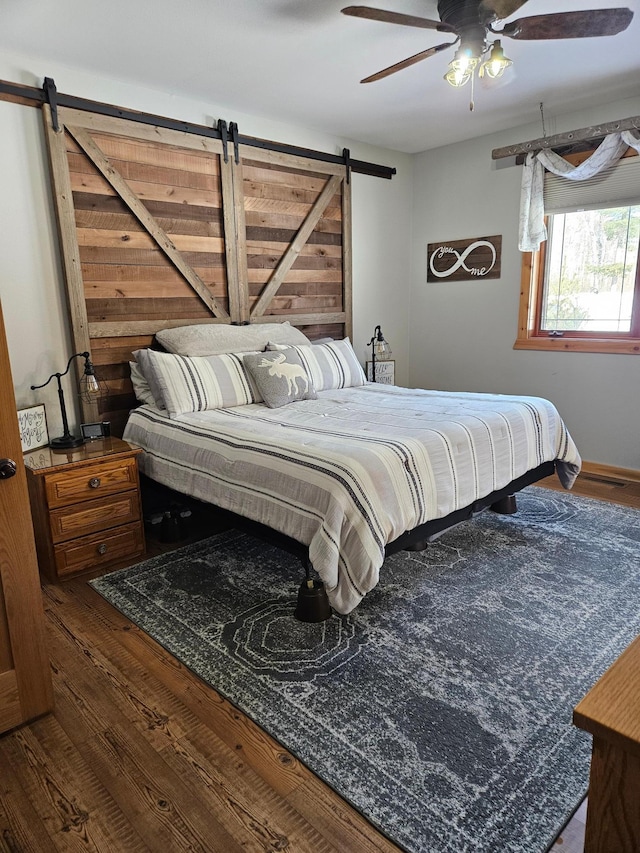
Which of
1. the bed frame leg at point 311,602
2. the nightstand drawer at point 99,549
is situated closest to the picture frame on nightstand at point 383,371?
the nightstand drawer at point 99,549

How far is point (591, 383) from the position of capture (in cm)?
418

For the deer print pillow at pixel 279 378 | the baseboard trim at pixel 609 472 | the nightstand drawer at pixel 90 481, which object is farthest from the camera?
the baseboard trim at pixel 609 472

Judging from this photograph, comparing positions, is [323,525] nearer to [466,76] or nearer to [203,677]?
[203,677]

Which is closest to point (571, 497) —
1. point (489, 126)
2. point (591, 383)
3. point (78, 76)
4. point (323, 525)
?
point (591, 383)

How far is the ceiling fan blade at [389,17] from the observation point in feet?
6.98

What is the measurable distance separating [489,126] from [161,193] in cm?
259

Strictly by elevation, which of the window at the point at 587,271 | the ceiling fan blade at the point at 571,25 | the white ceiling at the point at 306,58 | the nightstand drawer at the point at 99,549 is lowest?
the nightstand drawer at the point at 99,549

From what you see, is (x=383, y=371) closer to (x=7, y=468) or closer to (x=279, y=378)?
(x=279, y=378)

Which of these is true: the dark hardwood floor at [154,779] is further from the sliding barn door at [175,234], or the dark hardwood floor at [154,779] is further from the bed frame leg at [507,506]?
the bed frame leg at [507,506]

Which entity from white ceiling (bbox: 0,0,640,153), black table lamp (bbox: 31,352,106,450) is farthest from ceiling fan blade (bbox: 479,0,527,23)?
black table lamp (bbox: 31,352,106,450)

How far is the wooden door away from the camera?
1.67 metres

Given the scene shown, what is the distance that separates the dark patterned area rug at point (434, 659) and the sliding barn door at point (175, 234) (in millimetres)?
1563

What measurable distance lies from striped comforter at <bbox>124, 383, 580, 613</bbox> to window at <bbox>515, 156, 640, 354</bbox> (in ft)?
4.22

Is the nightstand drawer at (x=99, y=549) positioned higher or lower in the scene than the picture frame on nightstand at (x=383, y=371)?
lower
